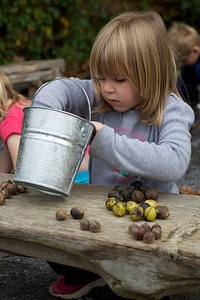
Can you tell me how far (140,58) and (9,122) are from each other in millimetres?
1241

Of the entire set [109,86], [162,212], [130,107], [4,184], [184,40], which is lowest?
[184,40]

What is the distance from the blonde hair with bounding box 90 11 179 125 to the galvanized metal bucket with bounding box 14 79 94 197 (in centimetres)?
33

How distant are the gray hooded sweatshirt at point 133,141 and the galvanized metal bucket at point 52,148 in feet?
0.36

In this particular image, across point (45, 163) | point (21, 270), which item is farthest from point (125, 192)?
point (21, 270)

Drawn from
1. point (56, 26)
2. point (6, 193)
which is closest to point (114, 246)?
point (6, 193)

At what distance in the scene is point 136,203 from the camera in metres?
2.18

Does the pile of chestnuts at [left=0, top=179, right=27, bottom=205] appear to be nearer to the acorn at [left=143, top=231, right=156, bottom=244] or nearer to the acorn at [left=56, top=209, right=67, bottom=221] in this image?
the acorn at [left=56, top=209, right=67, bottom=221]

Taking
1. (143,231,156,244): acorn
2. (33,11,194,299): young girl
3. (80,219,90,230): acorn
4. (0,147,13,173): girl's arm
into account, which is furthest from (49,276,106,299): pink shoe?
(0,147,13,173): girl's arm

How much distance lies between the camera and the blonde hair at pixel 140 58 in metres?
2.36

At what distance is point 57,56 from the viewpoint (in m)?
9.11

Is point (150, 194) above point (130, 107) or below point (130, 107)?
below

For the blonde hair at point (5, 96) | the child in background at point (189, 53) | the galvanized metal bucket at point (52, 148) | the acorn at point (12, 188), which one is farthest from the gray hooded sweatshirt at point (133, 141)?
the child in background at point (189, 53)

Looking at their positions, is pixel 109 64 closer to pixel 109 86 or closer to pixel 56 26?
pixel 109 86

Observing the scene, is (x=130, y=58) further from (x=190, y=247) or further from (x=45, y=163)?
(x=190, y=247)
